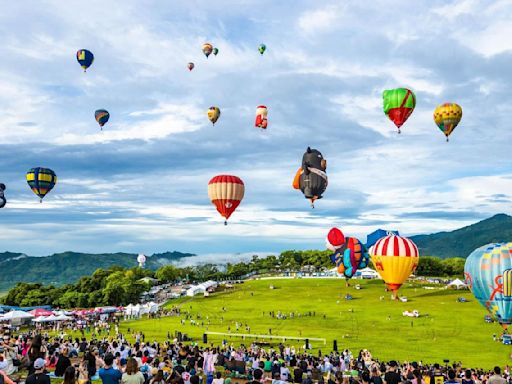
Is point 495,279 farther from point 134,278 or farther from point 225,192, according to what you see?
point 134,278

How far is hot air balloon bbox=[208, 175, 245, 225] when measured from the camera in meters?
49.1

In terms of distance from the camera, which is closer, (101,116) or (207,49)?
(101,116)

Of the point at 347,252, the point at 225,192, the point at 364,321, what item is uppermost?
the point at 225,192

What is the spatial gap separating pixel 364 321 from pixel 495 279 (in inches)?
1123

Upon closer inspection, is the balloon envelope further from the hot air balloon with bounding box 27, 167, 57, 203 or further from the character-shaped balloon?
the character-shaped balloon

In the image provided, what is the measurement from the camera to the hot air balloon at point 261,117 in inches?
3115

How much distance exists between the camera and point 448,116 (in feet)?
185

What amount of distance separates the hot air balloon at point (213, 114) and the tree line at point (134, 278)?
1399 inches

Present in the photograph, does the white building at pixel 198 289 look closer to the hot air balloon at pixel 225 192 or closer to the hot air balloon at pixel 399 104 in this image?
the hot air balloon at pixel 225 192

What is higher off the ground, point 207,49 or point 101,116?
point 207,49

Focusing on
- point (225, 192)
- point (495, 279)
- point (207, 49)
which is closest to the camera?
point (495, 279)

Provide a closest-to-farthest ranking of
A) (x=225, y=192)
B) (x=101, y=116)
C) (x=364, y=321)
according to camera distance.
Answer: (x=225, y=192) → (x=364, y=321) → (x=101, y=116)

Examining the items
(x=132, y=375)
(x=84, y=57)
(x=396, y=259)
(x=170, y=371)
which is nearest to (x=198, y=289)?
(x=84, y=57)

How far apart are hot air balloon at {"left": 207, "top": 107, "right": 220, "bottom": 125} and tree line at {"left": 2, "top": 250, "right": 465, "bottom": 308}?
35.5 meters
